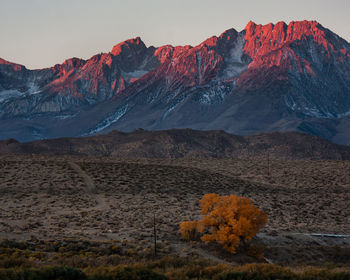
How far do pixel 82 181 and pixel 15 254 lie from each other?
39.1m

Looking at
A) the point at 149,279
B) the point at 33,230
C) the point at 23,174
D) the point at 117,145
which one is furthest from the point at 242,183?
the point at 117,145

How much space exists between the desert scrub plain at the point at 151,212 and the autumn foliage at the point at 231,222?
1017 mm

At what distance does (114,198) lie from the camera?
58594mm

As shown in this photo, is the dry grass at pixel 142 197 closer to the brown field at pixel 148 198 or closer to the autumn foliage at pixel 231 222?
the brown field at pixel 148 198

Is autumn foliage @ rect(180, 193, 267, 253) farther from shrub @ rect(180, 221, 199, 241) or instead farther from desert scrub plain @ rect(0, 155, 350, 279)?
shrub @ rect(180, 221, 199, 241)

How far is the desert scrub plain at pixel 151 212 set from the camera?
30.8 m

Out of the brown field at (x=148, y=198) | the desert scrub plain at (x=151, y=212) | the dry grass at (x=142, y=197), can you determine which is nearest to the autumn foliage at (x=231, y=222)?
the desert scrub plain at (x=151, y=212)

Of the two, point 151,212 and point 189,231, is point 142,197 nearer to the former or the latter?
point 151,212

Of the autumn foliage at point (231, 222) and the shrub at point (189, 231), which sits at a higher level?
the autumn foliage at point (231, 222)

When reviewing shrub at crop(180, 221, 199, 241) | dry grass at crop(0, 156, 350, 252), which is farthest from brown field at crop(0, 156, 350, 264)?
shrub at crop(180, 221, 199, 241)

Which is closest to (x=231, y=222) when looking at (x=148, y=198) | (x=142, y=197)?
(x=148, y=198)

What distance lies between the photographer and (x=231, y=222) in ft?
→ 114

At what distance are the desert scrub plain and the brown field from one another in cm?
12

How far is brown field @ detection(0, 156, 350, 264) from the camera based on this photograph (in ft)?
136
